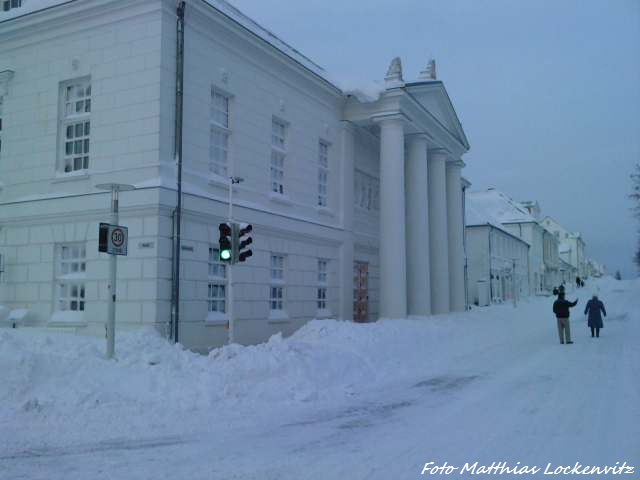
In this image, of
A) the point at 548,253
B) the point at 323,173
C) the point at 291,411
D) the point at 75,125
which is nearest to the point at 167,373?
the point at 291,411

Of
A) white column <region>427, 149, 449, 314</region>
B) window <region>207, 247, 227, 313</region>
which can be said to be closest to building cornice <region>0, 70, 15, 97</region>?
window <region>207, 247, 227, 313</region>

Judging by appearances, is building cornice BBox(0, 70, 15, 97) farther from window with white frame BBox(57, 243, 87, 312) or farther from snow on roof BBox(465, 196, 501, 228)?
snow on roof BBox(465, 196, 501, 228)

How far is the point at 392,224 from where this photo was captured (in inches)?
920

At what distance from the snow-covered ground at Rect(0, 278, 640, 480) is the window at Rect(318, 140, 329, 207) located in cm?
832

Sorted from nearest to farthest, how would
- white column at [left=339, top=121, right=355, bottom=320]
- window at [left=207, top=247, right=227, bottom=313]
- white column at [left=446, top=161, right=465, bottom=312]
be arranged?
1. window at [left=207, top=247, right=227, bottom=313]
2. white column at [left=339, top=121, right=355, bottom=320]
3. white column at [left=446, top=161, right=465, bottom=312]

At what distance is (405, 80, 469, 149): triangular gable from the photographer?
25516mm

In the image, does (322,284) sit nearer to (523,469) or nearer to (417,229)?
(417,229)

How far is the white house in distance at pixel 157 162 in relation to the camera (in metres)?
14.8

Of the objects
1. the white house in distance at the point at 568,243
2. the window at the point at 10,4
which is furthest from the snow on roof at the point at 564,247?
the window at the point at 10,4

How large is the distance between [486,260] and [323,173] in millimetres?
30310

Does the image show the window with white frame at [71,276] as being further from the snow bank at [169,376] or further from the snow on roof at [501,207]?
the snow on roof at [501,207]

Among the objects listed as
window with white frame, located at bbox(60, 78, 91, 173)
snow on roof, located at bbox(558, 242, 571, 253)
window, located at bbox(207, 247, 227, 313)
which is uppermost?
snow on roof, located at bbox(558, 242, 571, 253)

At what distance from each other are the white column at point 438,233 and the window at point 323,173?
7.74m

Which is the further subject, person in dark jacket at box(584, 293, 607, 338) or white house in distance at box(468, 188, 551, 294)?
white house in distance at box(468, 188, 551, 294)
